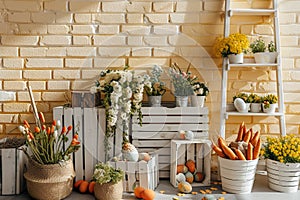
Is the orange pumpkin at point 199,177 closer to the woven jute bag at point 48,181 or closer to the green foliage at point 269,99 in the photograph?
the green foliage at point 269,99

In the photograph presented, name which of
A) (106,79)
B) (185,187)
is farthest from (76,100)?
(185,187)

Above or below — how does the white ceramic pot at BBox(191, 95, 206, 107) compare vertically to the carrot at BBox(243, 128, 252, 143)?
above

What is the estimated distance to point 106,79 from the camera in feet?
8.05

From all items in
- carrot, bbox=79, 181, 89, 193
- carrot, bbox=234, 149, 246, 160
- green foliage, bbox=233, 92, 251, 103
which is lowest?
carrot, bbox=79, 181, 89, 193

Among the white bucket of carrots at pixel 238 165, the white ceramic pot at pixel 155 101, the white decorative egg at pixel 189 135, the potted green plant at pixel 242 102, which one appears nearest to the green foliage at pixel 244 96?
the potted green plant at pixel 242 102

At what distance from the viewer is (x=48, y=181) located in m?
2.17

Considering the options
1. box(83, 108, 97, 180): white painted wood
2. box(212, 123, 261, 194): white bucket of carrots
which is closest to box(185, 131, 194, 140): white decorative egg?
box(212, 123, 261, 194): white bucket of carrots

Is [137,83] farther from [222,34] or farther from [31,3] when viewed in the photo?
[31,3]

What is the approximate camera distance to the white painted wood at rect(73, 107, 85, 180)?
242 cm

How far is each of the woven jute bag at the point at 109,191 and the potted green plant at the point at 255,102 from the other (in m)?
1.11

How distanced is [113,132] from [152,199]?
53cm

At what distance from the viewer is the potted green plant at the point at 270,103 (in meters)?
2.52

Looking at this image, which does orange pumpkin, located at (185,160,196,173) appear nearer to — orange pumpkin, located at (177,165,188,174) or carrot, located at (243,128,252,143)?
orange pumpkin, located at (177,165,188,174)

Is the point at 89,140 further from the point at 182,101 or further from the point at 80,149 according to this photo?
the point at 182,101
